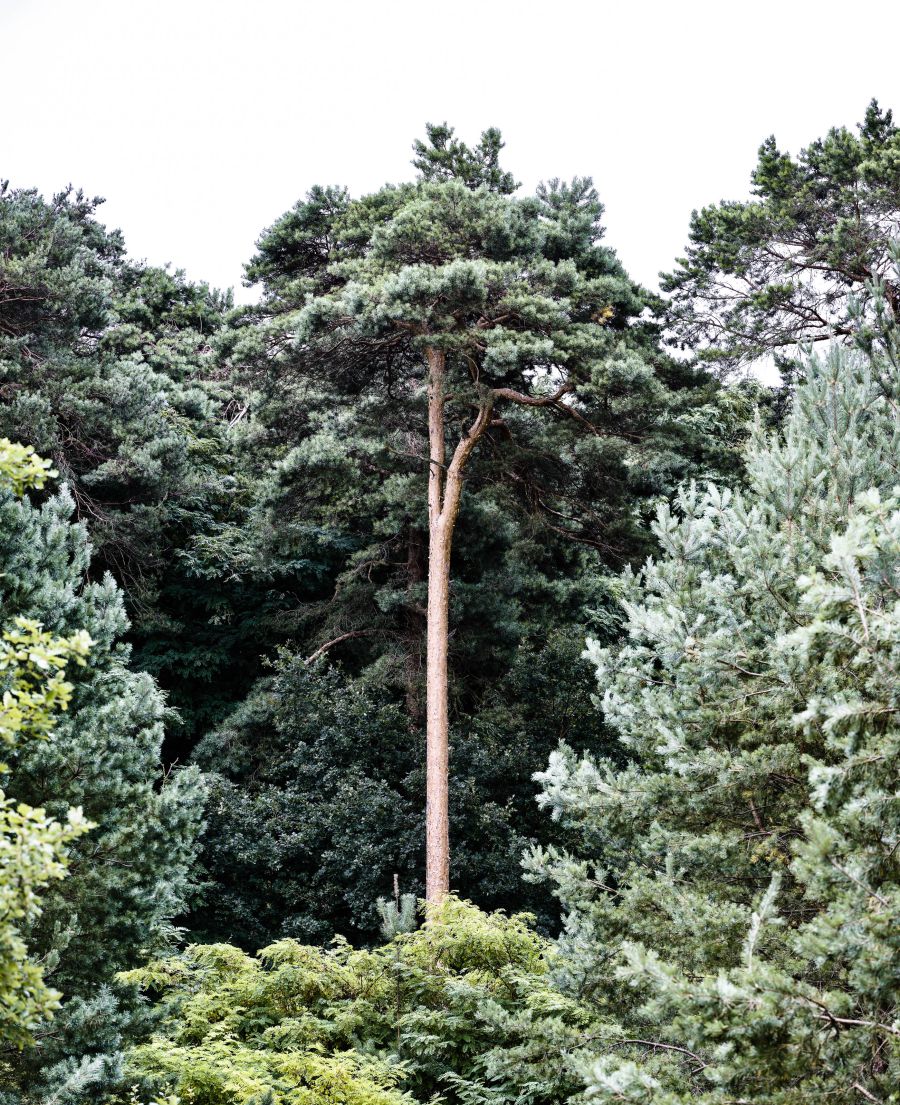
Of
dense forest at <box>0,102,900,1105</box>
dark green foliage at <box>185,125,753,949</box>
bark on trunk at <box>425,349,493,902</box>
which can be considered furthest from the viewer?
dark green foliage at <box>185,125,753,949</box>

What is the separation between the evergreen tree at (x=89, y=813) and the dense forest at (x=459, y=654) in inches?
1.1

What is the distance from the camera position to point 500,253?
13.7 meters

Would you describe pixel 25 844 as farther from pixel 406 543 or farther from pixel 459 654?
pixel 406 543

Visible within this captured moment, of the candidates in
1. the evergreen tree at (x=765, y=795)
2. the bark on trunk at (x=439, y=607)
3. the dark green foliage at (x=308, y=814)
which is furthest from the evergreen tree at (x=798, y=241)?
Result: the evergreen tree at (x=765, y=795)

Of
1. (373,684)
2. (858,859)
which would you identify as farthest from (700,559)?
(373,684)

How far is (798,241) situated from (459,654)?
781cm

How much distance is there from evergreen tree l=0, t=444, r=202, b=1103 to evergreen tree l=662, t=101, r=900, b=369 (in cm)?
939

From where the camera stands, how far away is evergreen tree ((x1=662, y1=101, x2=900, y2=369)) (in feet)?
41.3

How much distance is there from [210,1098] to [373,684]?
354 inches

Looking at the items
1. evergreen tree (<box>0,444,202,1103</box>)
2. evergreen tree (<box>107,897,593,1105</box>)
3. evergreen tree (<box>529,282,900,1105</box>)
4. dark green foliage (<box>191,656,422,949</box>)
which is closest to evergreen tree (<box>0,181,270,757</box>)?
dark green foliage (<box>191,656,422,949</box>)

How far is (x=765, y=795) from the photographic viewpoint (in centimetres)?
445

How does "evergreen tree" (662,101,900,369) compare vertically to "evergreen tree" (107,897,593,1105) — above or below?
above

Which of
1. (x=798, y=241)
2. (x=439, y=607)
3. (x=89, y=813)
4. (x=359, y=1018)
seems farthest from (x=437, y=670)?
(x=798, y=241)

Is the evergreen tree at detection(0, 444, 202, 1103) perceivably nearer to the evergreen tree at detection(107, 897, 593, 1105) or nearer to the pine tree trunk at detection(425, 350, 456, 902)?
the evergreen tree at detection(107, 897, 593, 1105)
